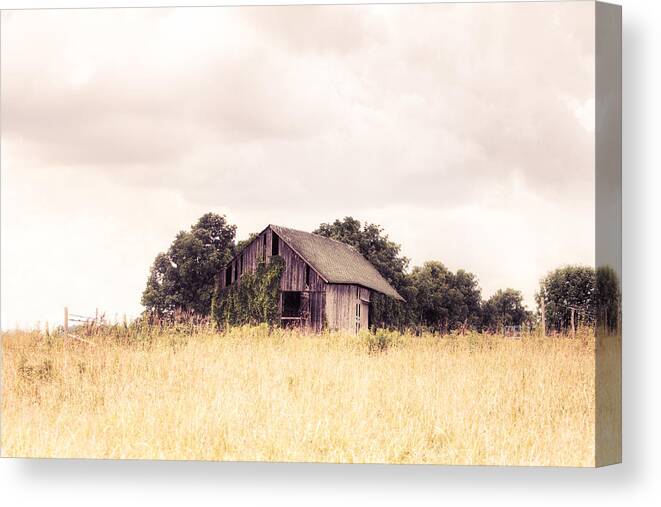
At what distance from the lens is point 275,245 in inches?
435

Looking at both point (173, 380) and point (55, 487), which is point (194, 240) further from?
point (55, 487)

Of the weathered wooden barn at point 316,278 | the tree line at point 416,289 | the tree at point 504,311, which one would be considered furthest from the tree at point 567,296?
the weathered wooden barn at point 316,278

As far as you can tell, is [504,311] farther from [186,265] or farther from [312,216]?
[186,265]

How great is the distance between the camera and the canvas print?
8.74 meters

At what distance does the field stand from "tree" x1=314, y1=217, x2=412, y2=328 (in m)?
0.68

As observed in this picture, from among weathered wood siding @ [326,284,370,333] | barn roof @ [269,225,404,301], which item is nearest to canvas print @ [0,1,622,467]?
barn roof @ [269,225,404,301]

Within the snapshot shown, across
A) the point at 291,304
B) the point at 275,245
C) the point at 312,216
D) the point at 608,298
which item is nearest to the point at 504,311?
the point at 608,298

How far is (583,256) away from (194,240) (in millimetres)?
3944

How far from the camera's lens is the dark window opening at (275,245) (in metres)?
10.9

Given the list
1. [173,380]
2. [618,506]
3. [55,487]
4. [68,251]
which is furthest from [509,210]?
[55,487]

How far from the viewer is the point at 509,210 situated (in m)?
9.20

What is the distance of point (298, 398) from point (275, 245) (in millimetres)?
2369

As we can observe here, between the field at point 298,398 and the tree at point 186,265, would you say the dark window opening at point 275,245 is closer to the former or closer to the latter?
the tree at point 186,265

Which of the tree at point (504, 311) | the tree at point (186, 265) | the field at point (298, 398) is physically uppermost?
the tree at point (186, 265)
